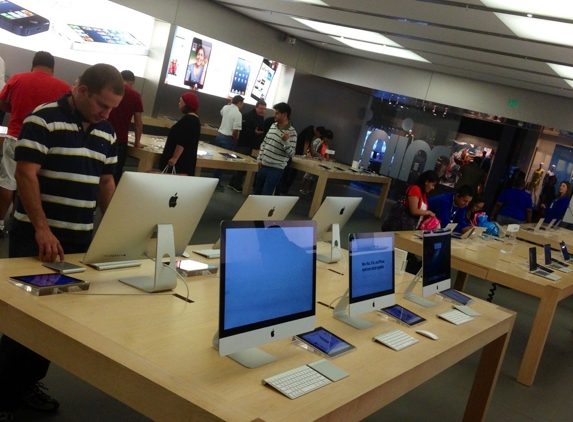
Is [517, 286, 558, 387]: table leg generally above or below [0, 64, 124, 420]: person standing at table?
below

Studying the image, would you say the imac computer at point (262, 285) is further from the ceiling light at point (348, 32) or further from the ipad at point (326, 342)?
the ceiling light at point (348, 32)

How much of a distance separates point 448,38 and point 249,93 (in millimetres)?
5273

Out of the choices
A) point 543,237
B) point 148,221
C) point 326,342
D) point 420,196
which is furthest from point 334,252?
point 543,237

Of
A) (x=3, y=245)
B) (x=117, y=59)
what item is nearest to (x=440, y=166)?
(x=117, y=59)

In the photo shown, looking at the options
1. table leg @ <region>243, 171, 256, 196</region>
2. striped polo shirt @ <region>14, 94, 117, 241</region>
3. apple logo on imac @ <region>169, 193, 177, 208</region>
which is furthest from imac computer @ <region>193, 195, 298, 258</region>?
table leg @ <region>243, 171, 256, 196</region>

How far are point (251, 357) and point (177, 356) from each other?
0.27 m

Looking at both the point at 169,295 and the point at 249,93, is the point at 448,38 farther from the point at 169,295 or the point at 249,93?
the point at 169,295

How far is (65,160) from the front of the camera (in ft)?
8.61

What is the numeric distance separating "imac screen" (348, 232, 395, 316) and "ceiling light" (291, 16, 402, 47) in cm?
717

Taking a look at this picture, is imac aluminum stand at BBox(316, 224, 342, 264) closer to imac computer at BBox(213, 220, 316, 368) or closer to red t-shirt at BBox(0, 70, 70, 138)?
imac computer at BBox(213, 220, 316, 368)

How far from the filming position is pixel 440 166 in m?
13.5

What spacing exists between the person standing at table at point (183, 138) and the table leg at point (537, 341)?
144 inches

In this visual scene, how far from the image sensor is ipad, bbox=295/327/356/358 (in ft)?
7.63

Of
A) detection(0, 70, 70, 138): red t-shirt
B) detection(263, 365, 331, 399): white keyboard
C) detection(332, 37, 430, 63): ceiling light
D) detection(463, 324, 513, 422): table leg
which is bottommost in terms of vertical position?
detection(463, 324, 513, 422): table leg
